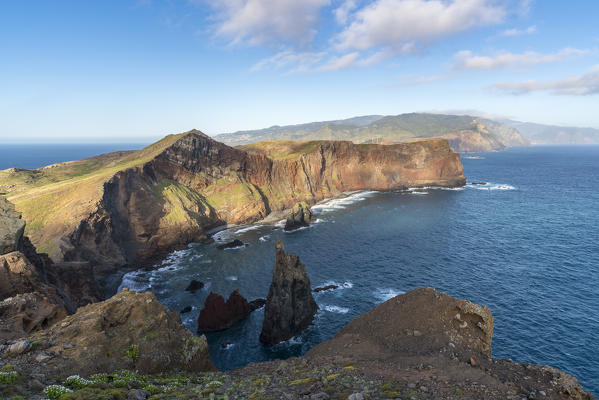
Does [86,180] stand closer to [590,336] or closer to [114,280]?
[114,280]

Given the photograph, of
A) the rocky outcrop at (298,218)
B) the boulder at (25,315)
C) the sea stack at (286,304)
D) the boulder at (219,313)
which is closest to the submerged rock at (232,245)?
the rocky outcrop at (298,218)

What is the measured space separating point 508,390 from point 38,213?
83594 millimetres

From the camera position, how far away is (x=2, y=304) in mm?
20578

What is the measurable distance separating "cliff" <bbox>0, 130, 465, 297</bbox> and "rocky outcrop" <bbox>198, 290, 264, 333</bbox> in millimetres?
22655

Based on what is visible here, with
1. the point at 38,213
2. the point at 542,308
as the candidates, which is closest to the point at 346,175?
the point at 542,308

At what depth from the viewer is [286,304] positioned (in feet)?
151

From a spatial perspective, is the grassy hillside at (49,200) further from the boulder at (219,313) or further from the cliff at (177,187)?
the boulder at (219,313)

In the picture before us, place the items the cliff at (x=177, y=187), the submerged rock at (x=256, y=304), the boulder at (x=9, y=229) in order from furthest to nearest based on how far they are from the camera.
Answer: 1. the cliff at (x=177, y=187)
2. the submerged rock at (x=256, y=304)
3. the boulder at (x=9, y=229)

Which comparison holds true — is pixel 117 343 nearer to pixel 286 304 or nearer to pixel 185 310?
pixel 286 304

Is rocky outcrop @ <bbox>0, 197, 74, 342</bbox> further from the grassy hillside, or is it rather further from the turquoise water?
the grassy hillside

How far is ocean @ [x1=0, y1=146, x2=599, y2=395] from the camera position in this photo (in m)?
42.6

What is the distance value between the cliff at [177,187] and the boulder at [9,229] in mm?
20285

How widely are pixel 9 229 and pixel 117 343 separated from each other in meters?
23.3

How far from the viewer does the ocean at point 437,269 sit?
140 ft
